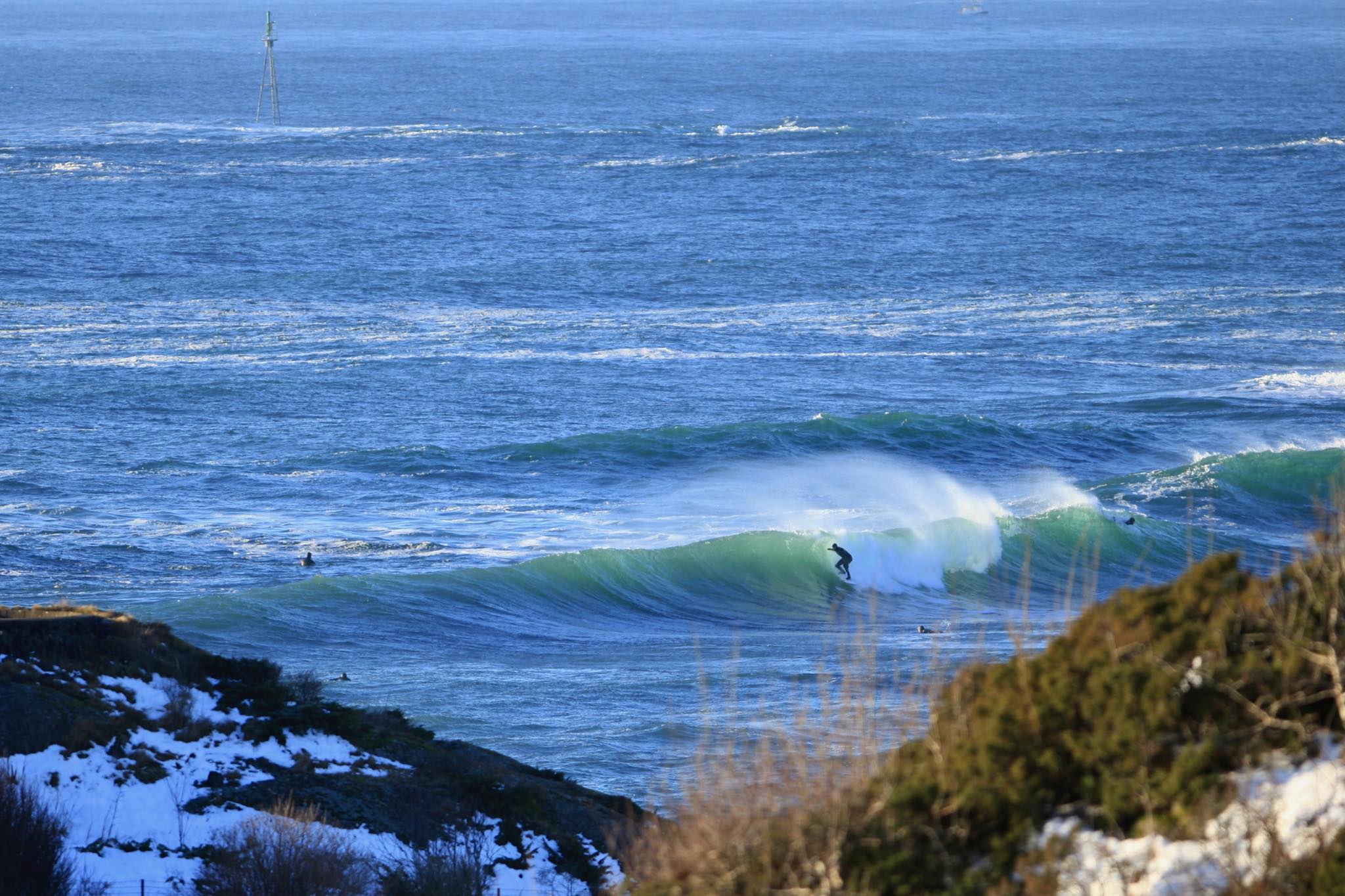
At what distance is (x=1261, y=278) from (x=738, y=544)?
114 feet

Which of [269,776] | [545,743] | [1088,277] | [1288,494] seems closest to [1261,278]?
[1088,277]

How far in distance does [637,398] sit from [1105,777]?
3721 cm

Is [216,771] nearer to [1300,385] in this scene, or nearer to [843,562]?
[843,562]

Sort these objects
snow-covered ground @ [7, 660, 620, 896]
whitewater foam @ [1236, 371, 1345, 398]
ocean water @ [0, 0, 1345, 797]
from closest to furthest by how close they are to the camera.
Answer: snow-covered ground @ [7, 660, 620, 896] < ocean water @ [0, 0, 1345, 797] < whitewater foam @ [1236, 371, 1345, 398]

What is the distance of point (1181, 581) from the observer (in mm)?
9969

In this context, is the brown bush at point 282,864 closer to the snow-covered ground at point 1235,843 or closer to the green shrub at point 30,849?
the green shrub at point 30,849

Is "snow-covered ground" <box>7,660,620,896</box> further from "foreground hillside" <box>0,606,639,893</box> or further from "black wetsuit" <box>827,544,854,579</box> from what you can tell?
"black wetsuit" <box>827,544,854,579</box>

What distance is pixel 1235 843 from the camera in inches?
328

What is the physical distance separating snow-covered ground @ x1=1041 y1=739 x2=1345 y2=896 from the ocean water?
1922 millimetres

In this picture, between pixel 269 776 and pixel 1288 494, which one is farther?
pixel 1288 494

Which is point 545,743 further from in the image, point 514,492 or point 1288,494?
point 1288,494

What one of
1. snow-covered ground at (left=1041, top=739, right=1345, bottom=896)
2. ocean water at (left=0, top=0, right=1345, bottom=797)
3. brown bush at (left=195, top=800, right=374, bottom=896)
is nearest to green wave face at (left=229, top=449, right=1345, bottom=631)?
ocean water at (left=0, top=0, right=1345, bottom=797)

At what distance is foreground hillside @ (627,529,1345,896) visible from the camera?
861 cm

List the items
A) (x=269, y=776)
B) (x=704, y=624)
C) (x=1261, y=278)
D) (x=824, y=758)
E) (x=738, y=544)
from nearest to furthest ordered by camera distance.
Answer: (x=824, y=758)
(x=269, y=776)
(x=704, y=624)
(x=738, y=544)
(x=1261, y=278)
